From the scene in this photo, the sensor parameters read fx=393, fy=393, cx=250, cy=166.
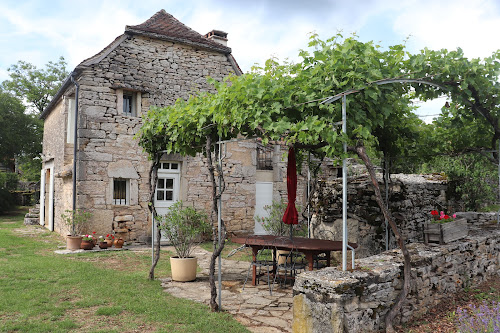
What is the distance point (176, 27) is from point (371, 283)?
9672 millimetres

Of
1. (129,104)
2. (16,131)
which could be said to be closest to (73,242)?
(129,104)

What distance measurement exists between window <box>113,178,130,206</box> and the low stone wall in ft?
23.9

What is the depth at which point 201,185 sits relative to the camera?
11031 mm

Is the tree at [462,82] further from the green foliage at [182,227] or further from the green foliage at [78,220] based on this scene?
the green foliage at [78,220]

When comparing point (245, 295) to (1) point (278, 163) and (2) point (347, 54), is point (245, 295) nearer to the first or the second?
(2) point (347, 54)

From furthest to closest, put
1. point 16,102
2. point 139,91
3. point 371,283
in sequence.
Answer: point 16,102 → point 139,91 → point 371,283

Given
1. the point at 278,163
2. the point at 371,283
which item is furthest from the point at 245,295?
the point at 278,163

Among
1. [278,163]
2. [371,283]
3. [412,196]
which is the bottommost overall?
[371,283]

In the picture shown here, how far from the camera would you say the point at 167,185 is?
35.0 feet

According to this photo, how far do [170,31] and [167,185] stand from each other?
14.0ft

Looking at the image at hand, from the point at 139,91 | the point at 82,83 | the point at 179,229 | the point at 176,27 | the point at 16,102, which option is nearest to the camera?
the point at 179,229

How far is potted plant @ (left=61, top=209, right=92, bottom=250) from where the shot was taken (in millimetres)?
9156

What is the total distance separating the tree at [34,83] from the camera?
23.9 meters

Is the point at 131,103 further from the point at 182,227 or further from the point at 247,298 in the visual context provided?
the point at 247,298
